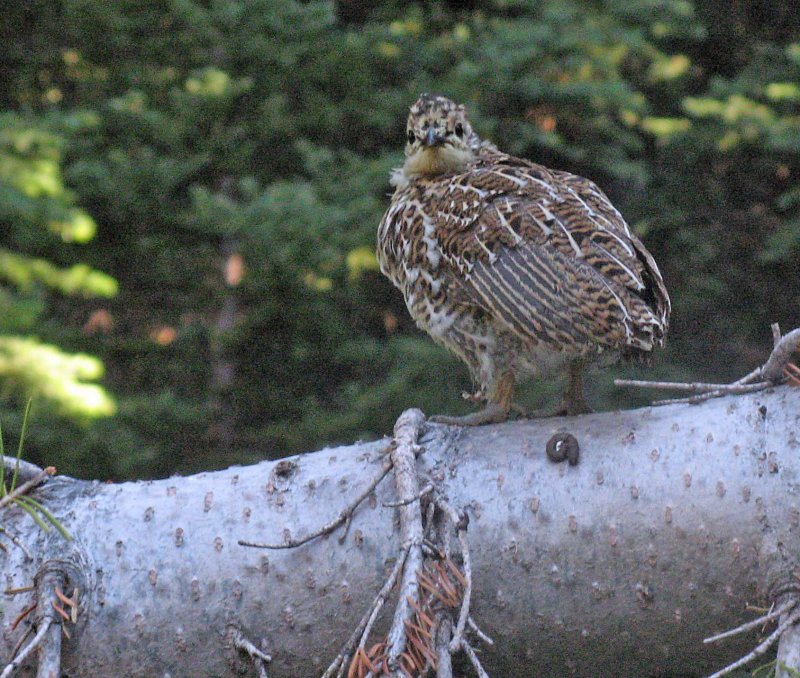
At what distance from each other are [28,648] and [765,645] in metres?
1.38

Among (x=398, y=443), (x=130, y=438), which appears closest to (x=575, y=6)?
(x=130, y=438)

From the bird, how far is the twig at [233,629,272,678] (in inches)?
35.0

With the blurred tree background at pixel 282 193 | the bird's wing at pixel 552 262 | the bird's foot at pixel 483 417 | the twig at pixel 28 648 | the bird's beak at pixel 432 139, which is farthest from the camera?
the blurred tree background at pixel 282 193

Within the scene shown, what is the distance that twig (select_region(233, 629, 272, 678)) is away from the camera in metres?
2.37

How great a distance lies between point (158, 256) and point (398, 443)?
21.4ft

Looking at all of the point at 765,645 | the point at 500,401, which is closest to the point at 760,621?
the point at 765,645

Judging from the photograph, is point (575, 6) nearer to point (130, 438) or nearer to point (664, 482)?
point (130, 438)

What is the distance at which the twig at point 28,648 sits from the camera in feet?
7.35

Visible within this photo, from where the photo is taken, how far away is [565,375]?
3365 mm

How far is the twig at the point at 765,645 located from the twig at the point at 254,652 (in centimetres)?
87

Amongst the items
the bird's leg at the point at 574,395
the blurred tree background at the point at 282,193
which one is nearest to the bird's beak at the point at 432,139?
the bird's leg at the point at 574,395

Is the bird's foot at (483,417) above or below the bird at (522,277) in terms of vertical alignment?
below

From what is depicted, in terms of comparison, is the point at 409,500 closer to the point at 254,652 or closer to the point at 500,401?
the point at 254,652

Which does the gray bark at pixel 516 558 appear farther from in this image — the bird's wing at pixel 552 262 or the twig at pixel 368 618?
the bird's wing at pixel 552 262
